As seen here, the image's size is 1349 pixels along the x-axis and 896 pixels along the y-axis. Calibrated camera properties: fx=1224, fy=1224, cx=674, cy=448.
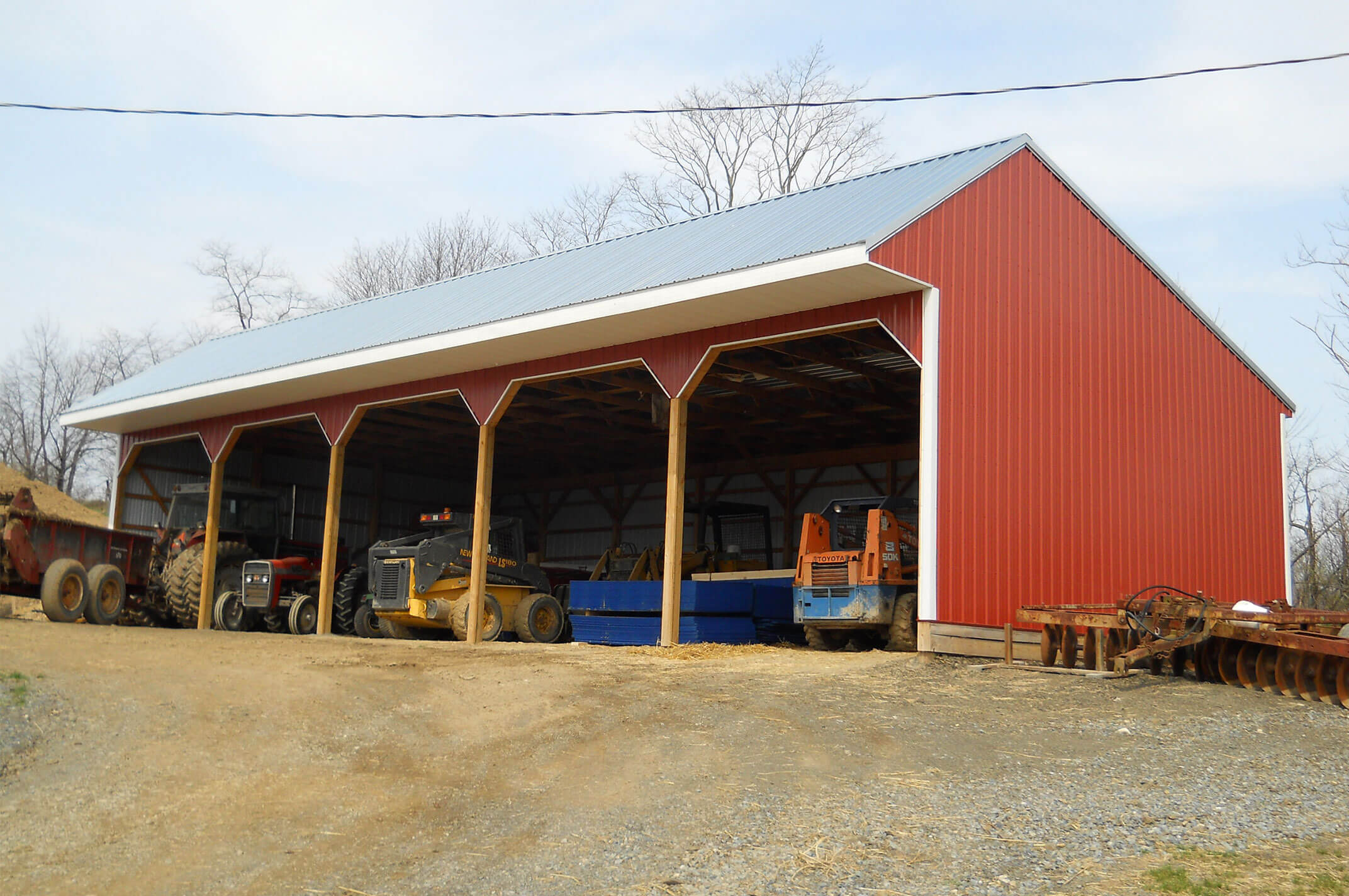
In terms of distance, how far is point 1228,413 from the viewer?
18672mm

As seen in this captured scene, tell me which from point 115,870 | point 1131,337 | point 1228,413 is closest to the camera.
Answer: point 115,870

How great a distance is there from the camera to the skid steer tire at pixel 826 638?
17.0 metres

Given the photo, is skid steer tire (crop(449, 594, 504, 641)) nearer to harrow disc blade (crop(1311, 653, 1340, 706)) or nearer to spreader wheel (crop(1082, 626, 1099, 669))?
spreader wheel (crop(1082, 626, 1099, 669))

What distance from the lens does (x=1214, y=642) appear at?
39.4ft

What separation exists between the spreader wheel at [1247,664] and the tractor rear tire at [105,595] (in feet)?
53.6

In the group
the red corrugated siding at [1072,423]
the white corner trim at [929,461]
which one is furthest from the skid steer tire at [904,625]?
the white corner trim at [929,461]

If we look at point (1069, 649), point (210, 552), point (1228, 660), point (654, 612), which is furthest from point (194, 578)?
point (1228, 660)

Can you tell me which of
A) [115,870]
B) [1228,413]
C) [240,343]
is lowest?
[115,870]

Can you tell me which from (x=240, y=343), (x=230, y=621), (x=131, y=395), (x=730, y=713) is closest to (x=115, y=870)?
(x=730, y=713)

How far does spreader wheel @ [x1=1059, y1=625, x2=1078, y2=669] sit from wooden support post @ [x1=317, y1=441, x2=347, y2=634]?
12.3 m

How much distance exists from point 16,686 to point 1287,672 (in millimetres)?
10721

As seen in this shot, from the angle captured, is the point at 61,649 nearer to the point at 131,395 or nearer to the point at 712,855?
the point at 712,855

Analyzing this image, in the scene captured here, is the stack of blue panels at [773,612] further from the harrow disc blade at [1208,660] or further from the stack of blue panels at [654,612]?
the harrow disc blade at [1208,660]

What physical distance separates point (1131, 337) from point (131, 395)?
1813 centimetres
